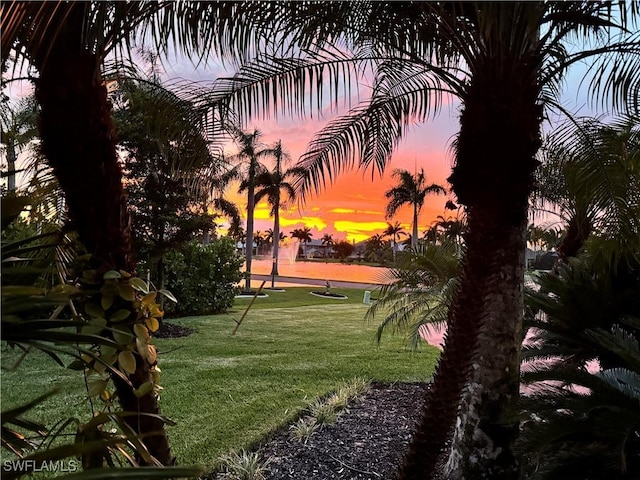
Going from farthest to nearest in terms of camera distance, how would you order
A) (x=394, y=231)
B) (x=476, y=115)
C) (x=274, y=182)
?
(x=394, y=231), (x=274, y=182), (x=476, y=115)

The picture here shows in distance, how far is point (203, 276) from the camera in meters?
14.3

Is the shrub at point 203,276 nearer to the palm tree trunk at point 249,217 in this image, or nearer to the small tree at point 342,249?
the palm tree trunk at point 249,217

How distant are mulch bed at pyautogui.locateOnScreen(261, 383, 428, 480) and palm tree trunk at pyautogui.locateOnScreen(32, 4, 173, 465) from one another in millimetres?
2224

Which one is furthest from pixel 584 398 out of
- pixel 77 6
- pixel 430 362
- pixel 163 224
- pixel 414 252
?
pixel 163 224

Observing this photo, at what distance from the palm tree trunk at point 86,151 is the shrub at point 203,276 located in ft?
35.9

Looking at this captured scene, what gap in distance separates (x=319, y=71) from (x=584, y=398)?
2923mm

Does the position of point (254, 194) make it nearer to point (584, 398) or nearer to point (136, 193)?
point (136, 193)

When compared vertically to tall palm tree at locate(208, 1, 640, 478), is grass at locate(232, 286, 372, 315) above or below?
below

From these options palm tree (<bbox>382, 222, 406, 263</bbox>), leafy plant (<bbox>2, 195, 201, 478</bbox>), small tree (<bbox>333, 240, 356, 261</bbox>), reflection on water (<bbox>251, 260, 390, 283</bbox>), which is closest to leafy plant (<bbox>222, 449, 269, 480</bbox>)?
leafy plant (<bbox>2, 195, 201, 478</bbox>)

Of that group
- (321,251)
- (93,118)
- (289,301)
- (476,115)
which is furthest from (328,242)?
(93,118)

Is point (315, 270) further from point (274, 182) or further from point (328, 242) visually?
point (274, 182)

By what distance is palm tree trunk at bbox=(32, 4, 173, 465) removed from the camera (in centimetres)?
215

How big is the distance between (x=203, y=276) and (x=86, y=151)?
40.7 ft

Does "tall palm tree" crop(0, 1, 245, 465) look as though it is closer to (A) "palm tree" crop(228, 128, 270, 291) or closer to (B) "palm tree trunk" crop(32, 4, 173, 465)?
(B) "palm tree trunk" crop(32, 4, 173, 465)
